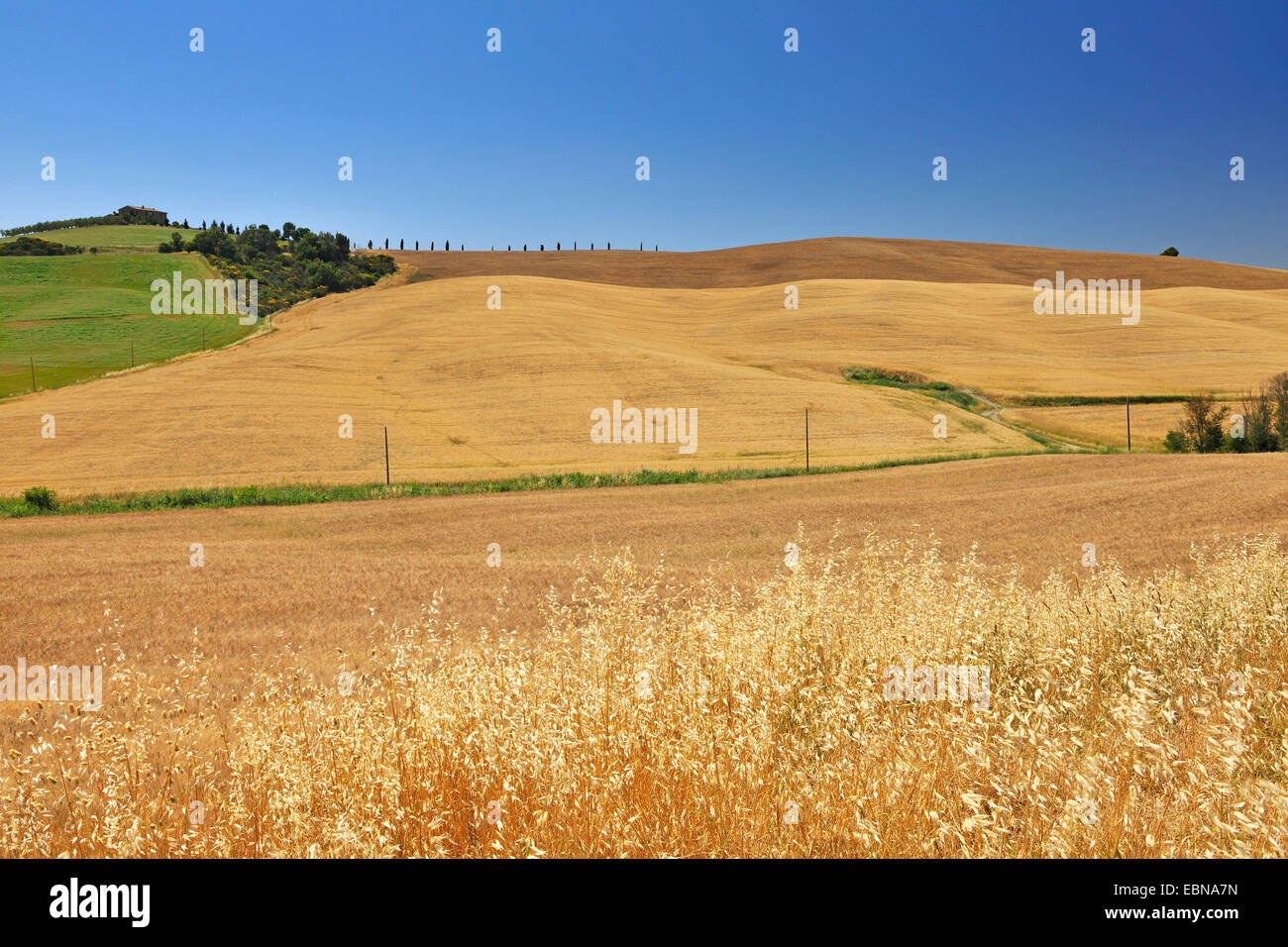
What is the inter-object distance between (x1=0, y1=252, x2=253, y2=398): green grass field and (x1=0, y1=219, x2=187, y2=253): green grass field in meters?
13.5

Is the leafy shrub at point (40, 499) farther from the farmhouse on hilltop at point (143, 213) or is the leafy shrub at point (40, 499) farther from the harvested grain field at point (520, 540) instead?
the farmhouse on hilltop at point (143, 213)

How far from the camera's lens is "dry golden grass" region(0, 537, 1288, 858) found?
10.6 ft

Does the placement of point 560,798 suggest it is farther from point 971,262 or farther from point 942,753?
point 971,262

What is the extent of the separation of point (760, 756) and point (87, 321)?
89744mm

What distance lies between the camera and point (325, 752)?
14.4ft

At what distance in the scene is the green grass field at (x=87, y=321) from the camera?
2413 inches

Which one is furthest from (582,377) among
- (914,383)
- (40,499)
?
(40,499)

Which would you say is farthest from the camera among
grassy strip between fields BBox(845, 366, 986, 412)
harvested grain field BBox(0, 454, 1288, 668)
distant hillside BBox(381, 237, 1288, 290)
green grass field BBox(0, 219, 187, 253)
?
green grass field BBox(0, 219, 187, 253)

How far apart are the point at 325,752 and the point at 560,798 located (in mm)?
1734

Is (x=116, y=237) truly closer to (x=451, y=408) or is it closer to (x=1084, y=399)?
(x=451, y=408)

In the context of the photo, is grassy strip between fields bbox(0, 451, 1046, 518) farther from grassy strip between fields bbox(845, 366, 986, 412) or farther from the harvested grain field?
grassy strip between fields bbox(845, 366, 986, 412)

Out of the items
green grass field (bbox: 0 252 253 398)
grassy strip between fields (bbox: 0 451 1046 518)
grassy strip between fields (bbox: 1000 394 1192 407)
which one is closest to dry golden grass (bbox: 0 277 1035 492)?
grassy strip between fields (bbox: 0 451 1046 518)
